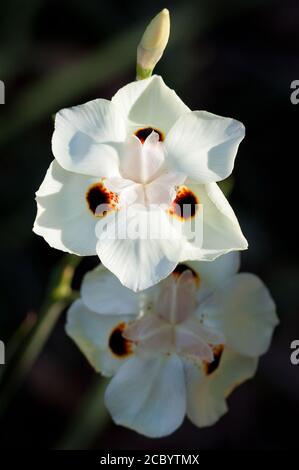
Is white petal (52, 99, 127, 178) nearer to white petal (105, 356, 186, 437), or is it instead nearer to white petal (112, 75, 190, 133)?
white petal (112, 75, 190, 133)

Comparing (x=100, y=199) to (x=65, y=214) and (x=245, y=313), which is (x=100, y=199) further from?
(x=245, y=313)

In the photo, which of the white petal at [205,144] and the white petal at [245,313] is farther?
the white petal at [245,313]

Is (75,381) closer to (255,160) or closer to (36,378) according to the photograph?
(36,378)

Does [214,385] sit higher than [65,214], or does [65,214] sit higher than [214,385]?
[65,214]

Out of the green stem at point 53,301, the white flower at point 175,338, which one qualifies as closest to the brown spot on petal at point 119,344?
the white flower at point 175,338

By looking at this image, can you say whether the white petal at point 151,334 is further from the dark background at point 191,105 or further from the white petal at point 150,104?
the dark background at point 191,105


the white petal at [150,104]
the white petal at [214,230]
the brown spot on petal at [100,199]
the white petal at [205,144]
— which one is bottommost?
the white petal at [214,230]

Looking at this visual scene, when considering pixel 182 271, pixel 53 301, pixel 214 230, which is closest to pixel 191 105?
pixel 182 271
